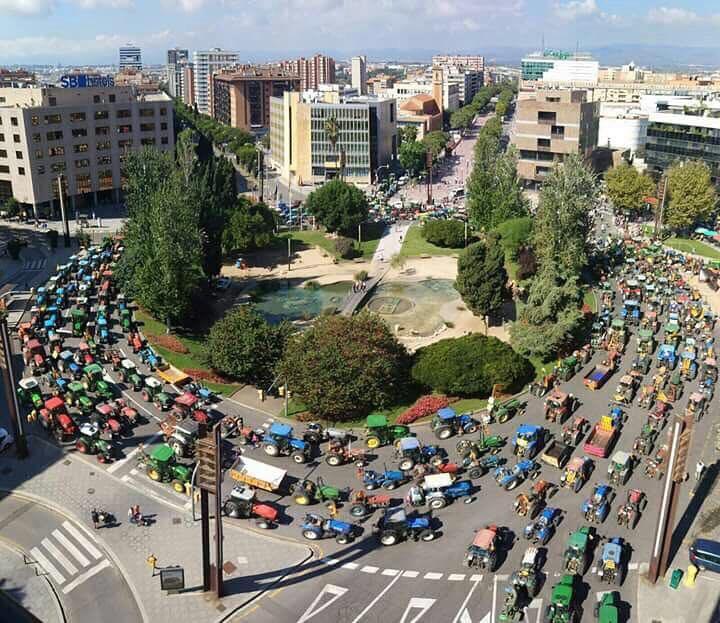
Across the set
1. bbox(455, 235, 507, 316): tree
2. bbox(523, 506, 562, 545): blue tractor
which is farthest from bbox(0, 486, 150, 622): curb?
bbox(455, 235, 507, 316): tree

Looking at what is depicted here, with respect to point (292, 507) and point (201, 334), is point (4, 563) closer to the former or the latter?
point (292, 507)

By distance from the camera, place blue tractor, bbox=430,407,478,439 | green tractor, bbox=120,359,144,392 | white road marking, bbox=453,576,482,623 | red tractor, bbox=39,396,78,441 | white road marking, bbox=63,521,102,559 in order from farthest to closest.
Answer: green tractor, bbox=120,359,144,392 < blue tractor, bbox=430,407,478,439 < red tractor, bbox=39,396,78,441 < white road marking, bbox=63,521,102,559 < white road marking, bbox=453,576,482,623

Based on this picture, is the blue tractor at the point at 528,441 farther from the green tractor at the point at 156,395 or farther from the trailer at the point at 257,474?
the green tractor at the point at 156,395

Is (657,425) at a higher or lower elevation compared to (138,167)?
lower

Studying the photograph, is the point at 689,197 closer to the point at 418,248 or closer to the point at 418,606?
the point at 418,248

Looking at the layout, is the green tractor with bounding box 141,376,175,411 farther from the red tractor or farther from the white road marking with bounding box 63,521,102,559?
the white road marking with bounding box 63,521,102,559

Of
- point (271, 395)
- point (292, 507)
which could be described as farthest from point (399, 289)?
point (292, 507)

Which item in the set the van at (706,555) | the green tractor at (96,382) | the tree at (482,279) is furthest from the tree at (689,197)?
the green tractor at (96,382)
